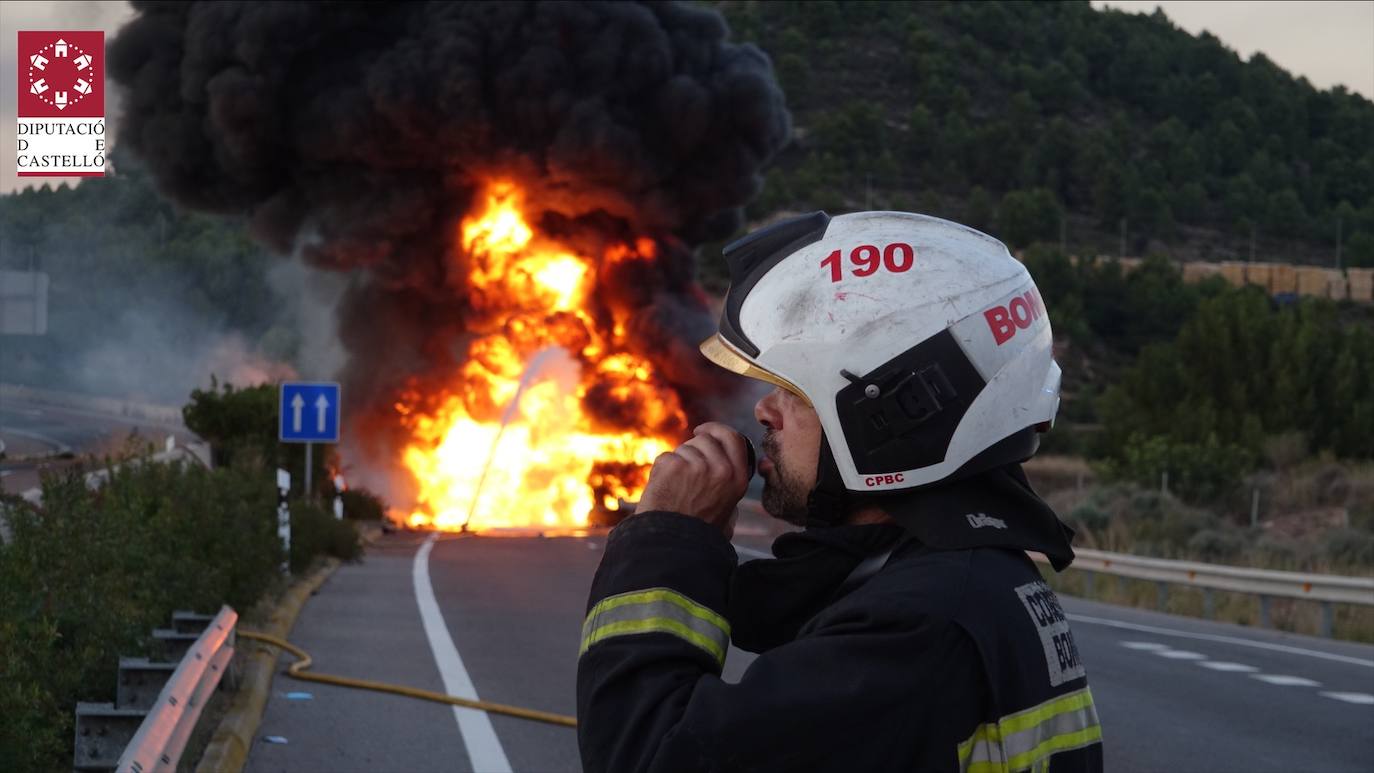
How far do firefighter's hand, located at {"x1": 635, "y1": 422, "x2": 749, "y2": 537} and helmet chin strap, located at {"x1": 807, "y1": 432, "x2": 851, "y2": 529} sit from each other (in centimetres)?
10

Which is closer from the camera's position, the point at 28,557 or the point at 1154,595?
the point at 28,557

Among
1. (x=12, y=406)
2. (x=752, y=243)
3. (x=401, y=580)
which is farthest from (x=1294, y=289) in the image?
(x=752, y=243)

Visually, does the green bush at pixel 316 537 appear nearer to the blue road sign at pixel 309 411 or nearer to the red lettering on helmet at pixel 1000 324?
the blue road sign at pixel 309 411

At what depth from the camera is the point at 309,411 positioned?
2138 cm

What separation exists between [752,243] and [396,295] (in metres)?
41.2

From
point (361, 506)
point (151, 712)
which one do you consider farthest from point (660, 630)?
point (361, 506)

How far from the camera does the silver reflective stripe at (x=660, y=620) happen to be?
224cm

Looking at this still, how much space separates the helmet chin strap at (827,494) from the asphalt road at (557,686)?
18.5 ft

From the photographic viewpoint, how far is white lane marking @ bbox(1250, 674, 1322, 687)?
11.7m

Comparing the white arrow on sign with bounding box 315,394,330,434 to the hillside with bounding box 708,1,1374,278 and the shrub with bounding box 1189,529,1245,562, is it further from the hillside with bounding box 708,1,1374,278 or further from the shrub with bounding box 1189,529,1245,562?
the hillside with bounding box 708,1,1374,278

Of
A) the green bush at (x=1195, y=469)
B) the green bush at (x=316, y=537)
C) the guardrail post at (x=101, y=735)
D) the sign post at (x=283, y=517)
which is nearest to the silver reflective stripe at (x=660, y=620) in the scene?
the guardrail post at (x=101, y=735)

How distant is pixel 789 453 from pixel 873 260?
0.30 metres

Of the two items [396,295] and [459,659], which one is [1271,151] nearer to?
[396,295]

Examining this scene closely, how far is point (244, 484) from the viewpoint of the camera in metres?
15.6
